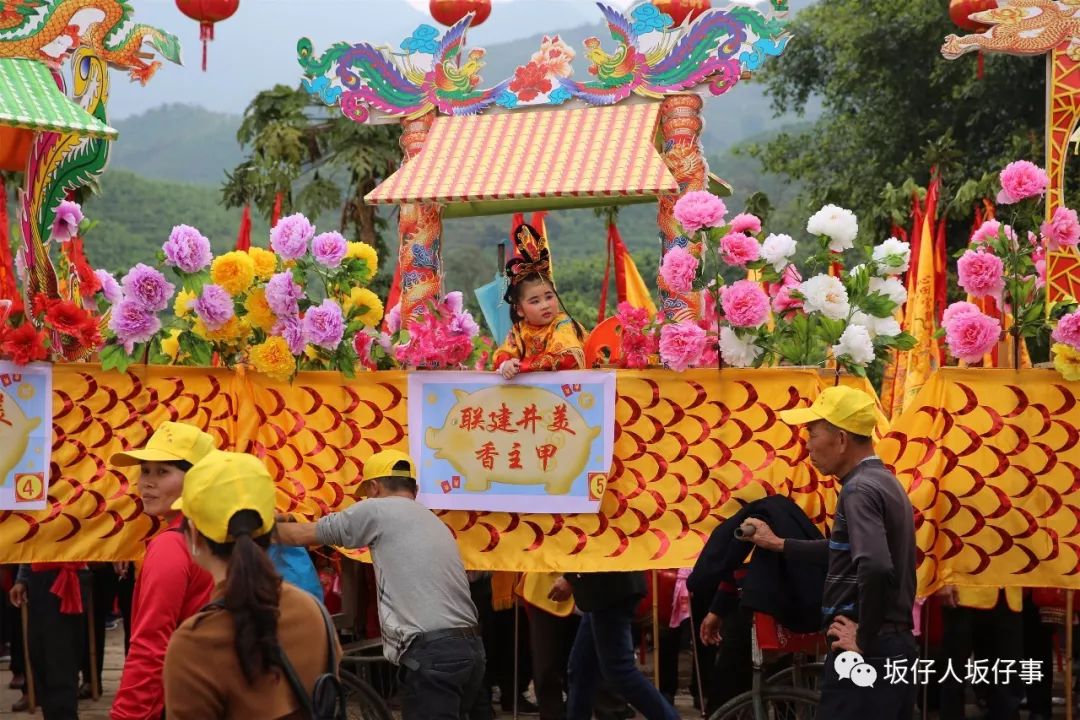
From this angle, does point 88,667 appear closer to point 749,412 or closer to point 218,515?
point 749,412

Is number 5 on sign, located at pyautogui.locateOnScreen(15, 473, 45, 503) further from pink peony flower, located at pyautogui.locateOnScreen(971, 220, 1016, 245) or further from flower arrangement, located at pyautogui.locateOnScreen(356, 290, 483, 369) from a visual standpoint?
pink peony flower, located at pyautogui.locateOnScreen(971, 220, 1016, 245)

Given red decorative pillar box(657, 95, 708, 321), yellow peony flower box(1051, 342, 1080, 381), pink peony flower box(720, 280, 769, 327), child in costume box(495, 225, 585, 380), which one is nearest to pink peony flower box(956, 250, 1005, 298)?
yellow peony flower box(1051, 342, 1080, 381)

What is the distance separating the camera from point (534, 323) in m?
6.15

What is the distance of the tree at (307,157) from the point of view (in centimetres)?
1491

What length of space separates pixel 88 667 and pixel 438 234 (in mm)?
3084

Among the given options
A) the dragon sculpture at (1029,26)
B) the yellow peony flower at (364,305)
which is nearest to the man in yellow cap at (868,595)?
the dragon sculpture at (1029,26)

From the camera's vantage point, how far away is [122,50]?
6.96m

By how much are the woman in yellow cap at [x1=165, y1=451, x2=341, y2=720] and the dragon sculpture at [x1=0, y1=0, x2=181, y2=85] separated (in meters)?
4.29

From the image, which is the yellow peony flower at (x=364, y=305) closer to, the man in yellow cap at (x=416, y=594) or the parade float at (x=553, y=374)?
the parade float at (x=553, y=374)

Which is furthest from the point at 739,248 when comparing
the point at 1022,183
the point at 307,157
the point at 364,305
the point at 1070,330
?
the point at 307,157

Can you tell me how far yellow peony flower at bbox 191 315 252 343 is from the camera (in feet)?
20.8

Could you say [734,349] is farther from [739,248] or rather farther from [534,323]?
[534,323]

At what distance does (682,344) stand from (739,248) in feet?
1.45

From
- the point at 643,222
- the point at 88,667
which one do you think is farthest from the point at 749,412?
the point at 643,222
